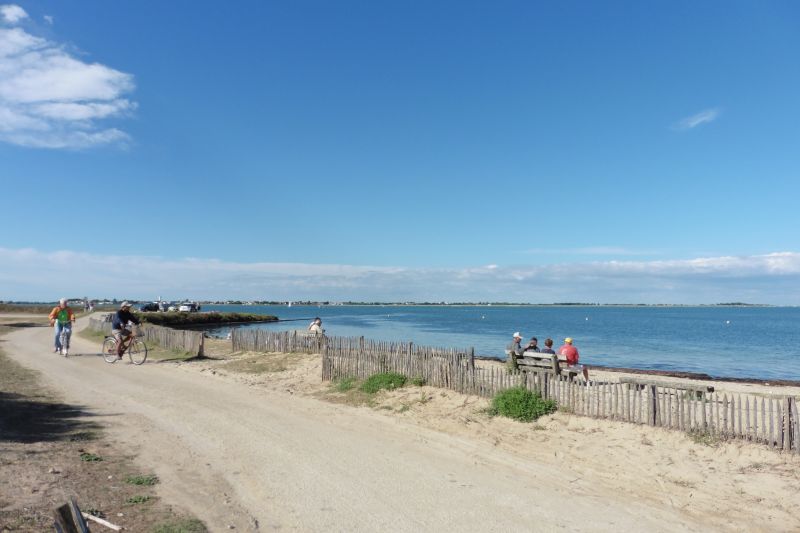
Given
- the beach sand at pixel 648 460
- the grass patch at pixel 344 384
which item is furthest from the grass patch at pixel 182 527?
the grass patch at pixel 344 384

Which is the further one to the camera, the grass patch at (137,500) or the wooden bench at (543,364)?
the wooden bench at (543,364)

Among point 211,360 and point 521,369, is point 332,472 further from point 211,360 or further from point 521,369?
point 211,360

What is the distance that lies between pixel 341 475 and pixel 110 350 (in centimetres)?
1535

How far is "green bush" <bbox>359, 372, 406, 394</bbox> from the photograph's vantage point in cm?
1429

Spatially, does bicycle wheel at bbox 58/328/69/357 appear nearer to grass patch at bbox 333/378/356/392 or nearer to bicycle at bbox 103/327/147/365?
bicycle at bbox 103/327/147/365

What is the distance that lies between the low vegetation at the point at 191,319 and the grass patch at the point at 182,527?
1938 inches

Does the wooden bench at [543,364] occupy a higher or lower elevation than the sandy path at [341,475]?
higher

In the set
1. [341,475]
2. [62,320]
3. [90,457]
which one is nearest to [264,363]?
[62,320]

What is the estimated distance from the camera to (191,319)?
70.2 metres

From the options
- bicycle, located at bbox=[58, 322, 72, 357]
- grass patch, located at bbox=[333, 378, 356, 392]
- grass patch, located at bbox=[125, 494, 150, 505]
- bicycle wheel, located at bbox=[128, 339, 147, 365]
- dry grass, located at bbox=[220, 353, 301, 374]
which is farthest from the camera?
bicycle, located at bbox=[58, 322, 72, 357]

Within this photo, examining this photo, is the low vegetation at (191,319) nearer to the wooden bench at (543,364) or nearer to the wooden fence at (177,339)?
the wooden fence at (177,339)

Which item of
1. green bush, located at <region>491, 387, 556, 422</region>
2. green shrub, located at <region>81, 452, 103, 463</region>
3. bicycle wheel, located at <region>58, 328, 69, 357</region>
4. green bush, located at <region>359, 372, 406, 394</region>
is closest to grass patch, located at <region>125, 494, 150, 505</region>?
green shrub, located at <region>81, 452, 103, 463</region>

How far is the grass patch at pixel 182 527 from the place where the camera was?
18.4 feet

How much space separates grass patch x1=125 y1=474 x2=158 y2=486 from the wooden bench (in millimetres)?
8243
